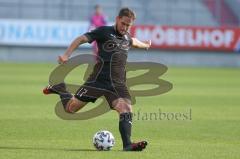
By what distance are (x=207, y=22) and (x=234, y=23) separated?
1395mm

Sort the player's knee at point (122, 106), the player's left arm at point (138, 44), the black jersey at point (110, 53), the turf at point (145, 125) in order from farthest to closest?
the player's left arm at point (138, 44) < the black jersey at point (110, 53) < the player's knee at point (122, 106) < the turf at point (145, 125)

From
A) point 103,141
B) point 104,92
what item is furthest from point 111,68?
point 103,141

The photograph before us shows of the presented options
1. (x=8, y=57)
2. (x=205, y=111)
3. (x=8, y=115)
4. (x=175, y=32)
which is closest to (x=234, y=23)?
(x=175, y=32)

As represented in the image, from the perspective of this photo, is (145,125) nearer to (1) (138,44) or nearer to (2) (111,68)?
(1) (138,44)

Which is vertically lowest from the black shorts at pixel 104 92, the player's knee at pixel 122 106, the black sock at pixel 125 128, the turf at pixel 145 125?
the turf at pixel 145 125

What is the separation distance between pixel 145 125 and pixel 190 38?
883 inches

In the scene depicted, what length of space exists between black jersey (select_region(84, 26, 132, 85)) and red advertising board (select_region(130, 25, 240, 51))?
25121 millimetres

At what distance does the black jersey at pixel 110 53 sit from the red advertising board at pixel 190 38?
25.1 metres

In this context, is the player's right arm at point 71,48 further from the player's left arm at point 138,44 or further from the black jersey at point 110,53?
the player's left arm at point 138,44

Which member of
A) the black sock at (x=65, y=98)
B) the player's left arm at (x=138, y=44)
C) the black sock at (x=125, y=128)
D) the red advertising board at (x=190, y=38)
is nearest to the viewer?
the black sock at (x=125, y=128)

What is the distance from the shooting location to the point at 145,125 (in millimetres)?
14672

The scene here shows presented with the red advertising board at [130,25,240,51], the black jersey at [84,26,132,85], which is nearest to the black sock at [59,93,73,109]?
the black jersey at [84,26,132,85]

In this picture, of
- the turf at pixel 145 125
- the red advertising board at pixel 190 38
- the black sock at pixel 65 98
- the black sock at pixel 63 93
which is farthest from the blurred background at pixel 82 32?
the black sock at pixel 65 98

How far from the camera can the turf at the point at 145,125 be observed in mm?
10698
